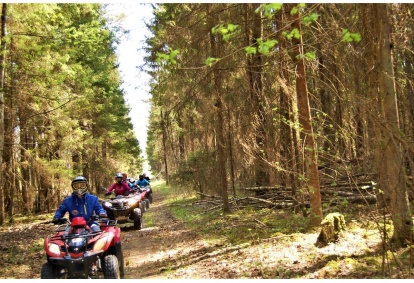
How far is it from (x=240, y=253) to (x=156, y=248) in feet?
8.30

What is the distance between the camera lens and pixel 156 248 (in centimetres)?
841

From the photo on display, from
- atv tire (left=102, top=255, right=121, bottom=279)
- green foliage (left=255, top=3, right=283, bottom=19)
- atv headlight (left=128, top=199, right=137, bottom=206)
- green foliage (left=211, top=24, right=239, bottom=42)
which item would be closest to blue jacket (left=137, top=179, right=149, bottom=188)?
atv headlight (left=128, top=199, right=137, bottom=206)

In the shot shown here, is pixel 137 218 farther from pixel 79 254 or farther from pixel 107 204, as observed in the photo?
pixel 79 254

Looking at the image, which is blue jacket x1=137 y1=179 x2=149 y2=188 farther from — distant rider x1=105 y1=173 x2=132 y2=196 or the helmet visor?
the helmet visor

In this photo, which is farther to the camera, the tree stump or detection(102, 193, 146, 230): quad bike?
detection(102, 193, 146, 230): quad bike

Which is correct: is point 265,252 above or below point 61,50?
below

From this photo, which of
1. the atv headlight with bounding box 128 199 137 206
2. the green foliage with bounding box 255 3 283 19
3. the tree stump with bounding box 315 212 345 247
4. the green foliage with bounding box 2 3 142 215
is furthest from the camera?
the atv headlight with bounding box 128 199 137 206

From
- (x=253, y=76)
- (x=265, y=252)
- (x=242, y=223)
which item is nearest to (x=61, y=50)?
(x=253, y=76)

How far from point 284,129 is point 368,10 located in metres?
4.95

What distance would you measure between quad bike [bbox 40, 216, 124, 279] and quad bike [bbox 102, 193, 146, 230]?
17.4 ft

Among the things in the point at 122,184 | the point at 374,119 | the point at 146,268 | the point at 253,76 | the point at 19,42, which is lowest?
the point at 146,268

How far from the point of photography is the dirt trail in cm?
650

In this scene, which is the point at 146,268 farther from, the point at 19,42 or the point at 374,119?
the point at 19,42

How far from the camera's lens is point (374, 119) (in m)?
4.59
